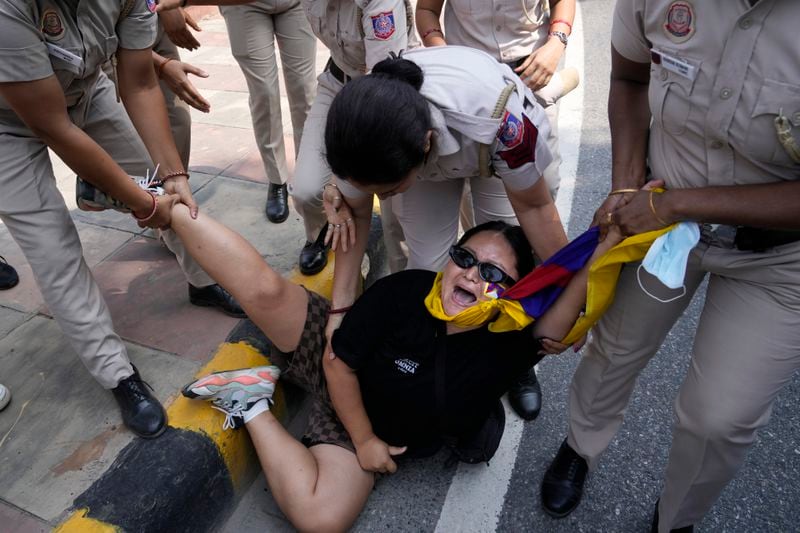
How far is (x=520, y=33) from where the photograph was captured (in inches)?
99.6

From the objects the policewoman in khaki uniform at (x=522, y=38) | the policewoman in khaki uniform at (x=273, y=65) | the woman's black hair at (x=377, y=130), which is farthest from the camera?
the policewoman in khaki uniform at (x=273, y=65)

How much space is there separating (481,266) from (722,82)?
0.83 metres

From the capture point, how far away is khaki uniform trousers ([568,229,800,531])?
4.81 feet

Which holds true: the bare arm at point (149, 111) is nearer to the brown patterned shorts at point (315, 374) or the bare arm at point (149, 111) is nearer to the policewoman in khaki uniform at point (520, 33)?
the brown patterned shorts at point (315, 374)

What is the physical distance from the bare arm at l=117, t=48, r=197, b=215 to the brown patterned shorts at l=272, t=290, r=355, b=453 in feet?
1.93

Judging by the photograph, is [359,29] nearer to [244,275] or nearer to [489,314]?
[244,275]

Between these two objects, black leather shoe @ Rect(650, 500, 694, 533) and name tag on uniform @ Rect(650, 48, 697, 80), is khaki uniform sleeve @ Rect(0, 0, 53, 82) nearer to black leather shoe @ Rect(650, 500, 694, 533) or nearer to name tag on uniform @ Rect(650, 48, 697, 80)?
name tag on uniform @ Rect(650, 48, 697, 80)

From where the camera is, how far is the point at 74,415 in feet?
7.25

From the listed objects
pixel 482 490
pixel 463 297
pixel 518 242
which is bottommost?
pixel 482 490

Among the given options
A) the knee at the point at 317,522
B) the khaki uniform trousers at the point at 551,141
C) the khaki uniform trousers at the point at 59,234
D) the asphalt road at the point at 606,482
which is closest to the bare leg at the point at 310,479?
the knee at the point at 317,522

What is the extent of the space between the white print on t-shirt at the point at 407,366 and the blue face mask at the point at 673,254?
32.1 inches

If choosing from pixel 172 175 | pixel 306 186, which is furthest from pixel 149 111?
pixel 306 186

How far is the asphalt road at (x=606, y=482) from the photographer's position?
2.01m

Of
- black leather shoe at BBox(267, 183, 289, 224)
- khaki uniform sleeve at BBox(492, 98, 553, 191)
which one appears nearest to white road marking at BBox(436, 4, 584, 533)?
khaki uniform sleeve at BBox(492, 98, 553, 191)
